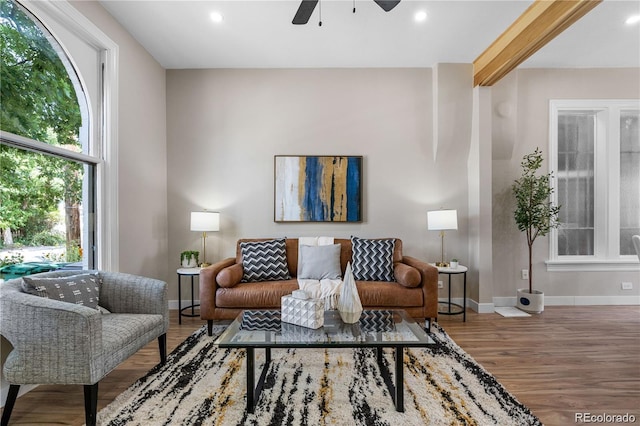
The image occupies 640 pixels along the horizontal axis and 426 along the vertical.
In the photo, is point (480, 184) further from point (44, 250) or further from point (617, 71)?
point (44, 250)

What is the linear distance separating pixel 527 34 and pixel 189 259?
13.4 feet

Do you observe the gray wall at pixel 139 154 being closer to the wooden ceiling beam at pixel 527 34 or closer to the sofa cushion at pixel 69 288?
the sofa cushion at pixel 69 288

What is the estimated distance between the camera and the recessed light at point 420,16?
2.85 m

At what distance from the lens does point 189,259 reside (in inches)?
142

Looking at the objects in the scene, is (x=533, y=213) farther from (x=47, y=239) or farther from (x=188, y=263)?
(x=47, y=239)

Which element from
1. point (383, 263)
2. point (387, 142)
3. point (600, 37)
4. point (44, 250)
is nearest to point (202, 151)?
point (44, 250)

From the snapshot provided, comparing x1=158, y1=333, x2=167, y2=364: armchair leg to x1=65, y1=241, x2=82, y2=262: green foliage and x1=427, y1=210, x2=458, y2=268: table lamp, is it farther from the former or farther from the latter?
x1=427, y1=210, x2=458, y2=268: table lamp

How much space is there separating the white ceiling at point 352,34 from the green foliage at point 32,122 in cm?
84

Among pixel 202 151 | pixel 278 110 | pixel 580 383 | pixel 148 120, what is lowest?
pixel 580 383

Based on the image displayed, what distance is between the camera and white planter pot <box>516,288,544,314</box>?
3650 mm

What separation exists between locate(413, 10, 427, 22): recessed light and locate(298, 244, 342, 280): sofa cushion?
236 cm

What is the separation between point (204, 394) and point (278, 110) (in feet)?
10.3

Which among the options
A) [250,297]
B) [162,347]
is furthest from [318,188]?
[162,347]

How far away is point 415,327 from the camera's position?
2.05m
